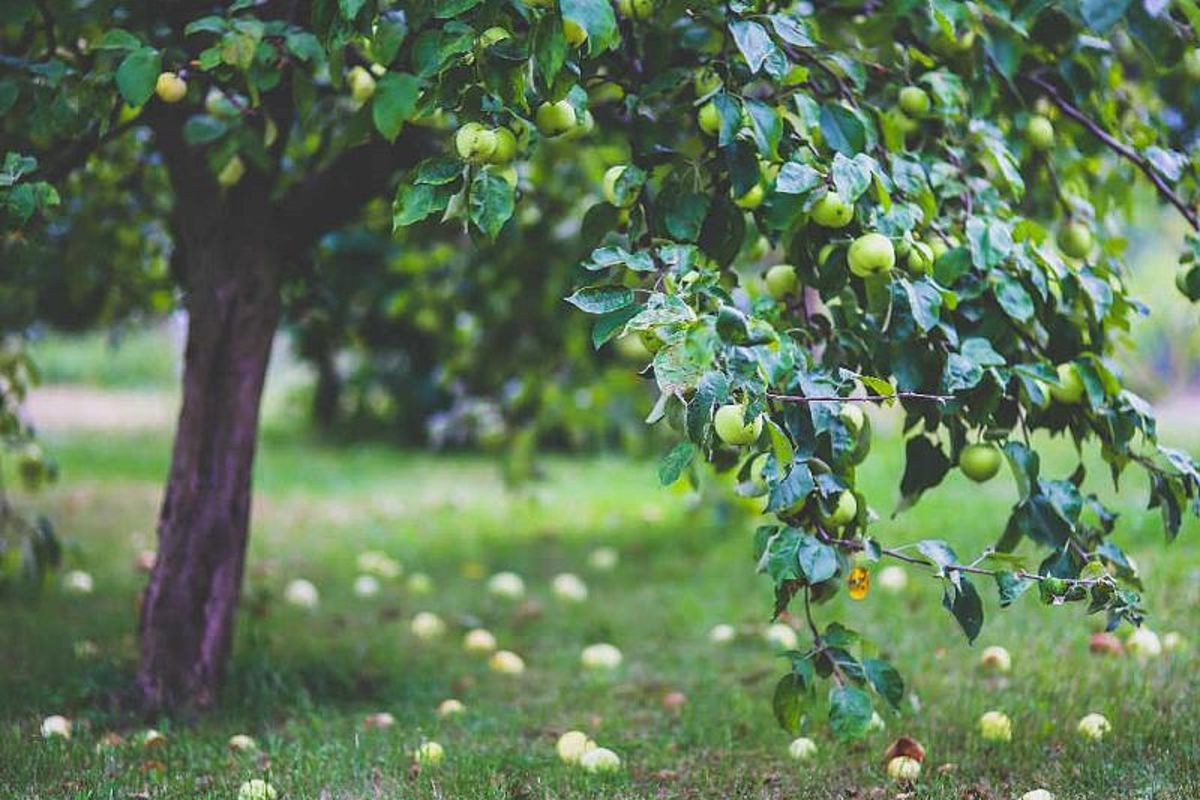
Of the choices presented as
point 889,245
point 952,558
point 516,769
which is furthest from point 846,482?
point 516,769

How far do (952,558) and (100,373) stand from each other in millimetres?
16003

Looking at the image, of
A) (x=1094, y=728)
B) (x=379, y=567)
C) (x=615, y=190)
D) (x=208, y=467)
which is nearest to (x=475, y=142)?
(x=615, y=190)

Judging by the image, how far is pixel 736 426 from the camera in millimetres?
1580

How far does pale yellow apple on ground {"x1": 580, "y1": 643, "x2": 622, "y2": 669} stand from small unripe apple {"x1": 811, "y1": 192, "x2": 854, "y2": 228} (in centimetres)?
175

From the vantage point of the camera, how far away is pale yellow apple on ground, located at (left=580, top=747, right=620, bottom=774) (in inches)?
92.0

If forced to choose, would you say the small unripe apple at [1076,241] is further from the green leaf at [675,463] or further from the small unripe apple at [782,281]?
the green leaf at [675,463]

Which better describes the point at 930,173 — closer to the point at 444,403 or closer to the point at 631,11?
the point at 631,11

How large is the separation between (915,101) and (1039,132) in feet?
1.34

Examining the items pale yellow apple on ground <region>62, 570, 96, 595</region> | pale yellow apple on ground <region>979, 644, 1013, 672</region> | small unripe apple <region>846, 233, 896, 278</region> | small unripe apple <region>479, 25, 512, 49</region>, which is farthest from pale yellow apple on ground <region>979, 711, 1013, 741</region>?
pale yellow apple on ground <region>62, 570, 96, 595</region>

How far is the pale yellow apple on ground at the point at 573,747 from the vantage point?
7.91 ft

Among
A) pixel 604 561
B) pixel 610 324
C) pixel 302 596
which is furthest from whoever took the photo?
pixel 604 561

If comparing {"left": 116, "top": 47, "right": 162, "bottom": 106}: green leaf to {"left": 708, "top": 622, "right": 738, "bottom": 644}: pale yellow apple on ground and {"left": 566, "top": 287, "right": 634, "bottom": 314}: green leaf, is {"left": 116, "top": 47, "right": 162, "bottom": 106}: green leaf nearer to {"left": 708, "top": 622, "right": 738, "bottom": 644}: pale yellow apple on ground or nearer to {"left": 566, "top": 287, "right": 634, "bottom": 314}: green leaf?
{"left": 566, "top": 287, "right": 634, "bottom": 314}: green leaf

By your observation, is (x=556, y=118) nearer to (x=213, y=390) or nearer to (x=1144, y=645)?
(x=213, y=390)

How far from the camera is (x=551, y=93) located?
1.75 metres
